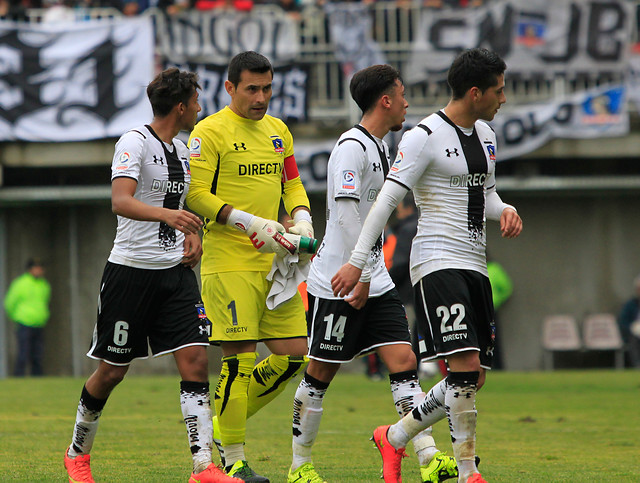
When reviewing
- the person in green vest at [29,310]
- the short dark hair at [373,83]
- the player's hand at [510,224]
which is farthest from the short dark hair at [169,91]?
the person in green vest at [29,310]

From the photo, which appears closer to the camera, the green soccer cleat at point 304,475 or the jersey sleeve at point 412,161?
the jersey sleeve at point 412,161

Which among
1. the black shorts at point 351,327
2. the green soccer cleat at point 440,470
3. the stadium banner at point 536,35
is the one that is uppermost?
the stadium banner at point 536,35

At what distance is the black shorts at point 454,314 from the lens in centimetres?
571

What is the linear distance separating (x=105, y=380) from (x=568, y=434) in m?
4.49

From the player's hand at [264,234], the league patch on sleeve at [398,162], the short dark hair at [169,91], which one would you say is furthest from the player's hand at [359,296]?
the short dark hair at [169,91]

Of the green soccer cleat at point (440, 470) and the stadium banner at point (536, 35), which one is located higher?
the stadium banner at point (536, 35)

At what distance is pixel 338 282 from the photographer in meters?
5.82

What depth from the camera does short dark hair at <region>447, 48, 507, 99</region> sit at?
5.86 m

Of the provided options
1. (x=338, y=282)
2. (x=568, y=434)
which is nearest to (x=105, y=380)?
(x=338, y=282)

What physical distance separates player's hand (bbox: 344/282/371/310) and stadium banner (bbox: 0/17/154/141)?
41.1 ft

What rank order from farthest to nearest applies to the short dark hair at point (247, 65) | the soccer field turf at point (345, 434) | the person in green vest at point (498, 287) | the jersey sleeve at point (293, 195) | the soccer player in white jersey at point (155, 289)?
the person in green vest at point (498, 287) → the jersey sleeve at point (293, 195) → the soccer field turf at point (345, 434) → the short dark hair at point (247, 65) → the soccer player in white jersey at point (155, 289)

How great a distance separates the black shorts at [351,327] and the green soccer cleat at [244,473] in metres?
0.77

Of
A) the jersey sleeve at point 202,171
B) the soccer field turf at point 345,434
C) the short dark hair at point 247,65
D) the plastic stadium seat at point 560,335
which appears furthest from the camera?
the plastic stadium seat at point 560,335

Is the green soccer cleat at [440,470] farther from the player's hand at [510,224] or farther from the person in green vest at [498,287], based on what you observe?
the person in green vest at [498,287]
